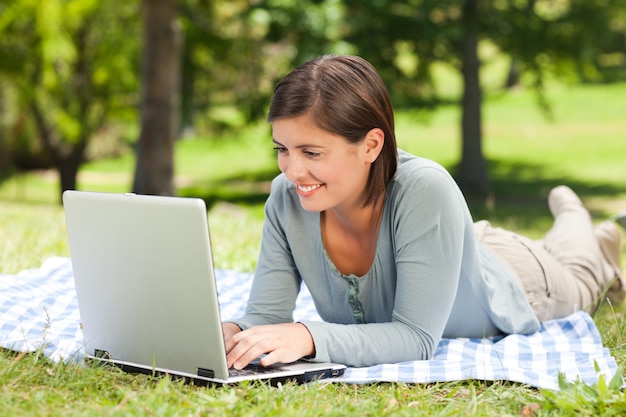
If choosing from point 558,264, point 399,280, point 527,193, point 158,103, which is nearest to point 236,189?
point 527,193

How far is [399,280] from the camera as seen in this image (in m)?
2.78

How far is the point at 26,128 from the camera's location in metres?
21.1

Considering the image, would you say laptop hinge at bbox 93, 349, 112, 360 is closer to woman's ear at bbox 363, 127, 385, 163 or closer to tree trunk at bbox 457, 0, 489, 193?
woman's ear at bbox 363, 127, 385, 163

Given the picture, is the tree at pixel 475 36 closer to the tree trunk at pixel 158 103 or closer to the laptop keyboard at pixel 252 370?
the tree trunk at pixel 158 103

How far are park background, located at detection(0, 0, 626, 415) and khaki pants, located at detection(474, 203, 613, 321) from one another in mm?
162

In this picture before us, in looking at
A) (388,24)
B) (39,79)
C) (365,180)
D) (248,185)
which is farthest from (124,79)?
(365,180)

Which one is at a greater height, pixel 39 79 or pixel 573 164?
pixel 39 79

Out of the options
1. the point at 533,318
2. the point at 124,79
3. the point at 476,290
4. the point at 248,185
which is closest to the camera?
the point at 476,290

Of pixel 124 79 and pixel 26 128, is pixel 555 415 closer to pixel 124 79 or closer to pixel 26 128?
pixel 124 79

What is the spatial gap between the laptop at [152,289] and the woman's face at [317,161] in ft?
1.57

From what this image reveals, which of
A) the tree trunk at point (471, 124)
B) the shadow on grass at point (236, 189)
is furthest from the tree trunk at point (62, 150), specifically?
the tree trunk at point (471, 124)

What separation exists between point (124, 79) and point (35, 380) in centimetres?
1400

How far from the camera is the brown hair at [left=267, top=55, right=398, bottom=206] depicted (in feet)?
8.43

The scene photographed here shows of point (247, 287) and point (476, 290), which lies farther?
point (247, 287)
